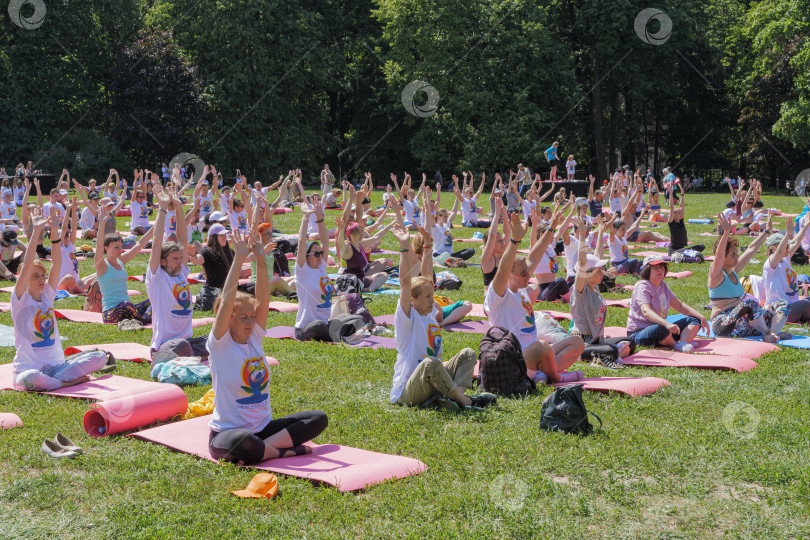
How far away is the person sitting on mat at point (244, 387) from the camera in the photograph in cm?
592

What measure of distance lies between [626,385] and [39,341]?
5.57 meters

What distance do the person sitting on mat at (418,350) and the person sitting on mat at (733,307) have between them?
457 cm

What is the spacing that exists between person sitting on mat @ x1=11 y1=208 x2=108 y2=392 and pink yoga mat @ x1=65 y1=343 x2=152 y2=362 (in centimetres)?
Result: 98

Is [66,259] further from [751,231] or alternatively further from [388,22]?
[388,22]

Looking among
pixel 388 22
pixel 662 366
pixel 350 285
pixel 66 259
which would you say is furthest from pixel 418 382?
pixel 388 22

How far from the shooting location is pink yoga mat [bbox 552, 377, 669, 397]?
25.8 feet

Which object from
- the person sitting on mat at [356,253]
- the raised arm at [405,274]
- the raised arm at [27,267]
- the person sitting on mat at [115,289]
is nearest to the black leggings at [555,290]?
the person sitting on mat at [356,253]

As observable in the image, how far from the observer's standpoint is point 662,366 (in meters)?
9.12

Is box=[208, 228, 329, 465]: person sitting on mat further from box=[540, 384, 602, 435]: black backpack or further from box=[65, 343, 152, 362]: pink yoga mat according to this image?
box=[65, 343, 152, 362]: pink yoga mat

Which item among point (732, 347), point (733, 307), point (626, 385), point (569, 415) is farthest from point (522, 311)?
point (733, 307)

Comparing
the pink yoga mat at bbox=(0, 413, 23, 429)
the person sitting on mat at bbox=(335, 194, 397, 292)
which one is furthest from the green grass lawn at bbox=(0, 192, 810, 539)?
the person sitting on mat at bbox=(335, 194, 397, 292)

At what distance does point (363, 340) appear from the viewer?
415 inches

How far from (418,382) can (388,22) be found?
135 feet

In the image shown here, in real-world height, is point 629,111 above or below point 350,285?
above
